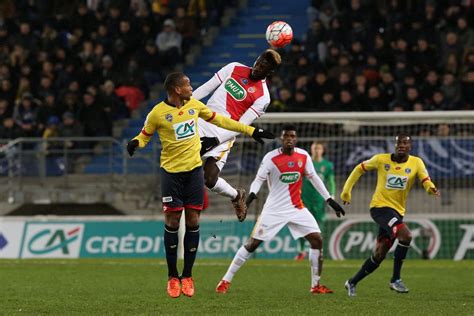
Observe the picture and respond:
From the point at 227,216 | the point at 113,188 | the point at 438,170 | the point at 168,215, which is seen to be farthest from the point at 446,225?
the point at 168,215

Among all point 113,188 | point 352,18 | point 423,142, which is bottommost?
point 113,188

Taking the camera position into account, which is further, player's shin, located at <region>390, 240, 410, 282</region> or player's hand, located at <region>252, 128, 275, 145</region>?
player's shin, located at <region>390, 240, 410, 282</region>

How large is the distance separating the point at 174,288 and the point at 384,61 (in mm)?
12457

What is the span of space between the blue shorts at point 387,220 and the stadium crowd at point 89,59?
11.4 meters

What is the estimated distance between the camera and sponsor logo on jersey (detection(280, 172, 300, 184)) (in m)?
15.1

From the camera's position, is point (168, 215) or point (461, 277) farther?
point (461, 277)

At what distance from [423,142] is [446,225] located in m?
1.60

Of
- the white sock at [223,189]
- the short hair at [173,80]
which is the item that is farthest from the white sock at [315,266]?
the short hair at [173,80]

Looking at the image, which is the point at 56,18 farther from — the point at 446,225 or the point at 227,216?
the point at 446,225

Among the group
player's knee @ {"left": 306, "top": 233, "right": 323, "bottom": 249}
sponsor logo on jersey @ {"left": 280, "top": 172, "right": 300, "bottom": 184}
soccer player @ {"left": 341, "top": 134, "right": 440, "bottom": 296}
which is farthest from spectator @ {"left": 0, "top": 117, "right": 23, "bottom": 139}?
soccer player @ {"left": 341, "top": 134, "right": 440, "bottom": 296}

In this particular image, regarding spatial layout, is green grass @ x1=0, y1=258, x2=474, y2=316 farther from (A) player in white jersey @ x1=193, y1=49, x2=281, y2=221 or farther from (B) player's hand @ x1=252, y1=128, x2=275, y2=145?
(B) player's hand @ x1=252, y1=128, x2=275, y2=145

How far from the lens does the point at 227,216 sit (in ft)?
71.0

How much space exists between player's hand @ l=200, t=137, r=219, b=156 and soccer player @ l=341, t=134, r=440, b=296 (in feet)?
7.81

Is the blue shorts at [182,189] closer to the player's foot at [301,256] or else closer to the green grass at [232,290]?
the green grass at [232,290]
